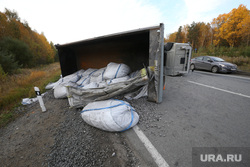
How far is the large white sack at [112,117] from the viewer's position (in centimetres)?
166

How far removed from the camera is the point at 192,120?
2.01 m

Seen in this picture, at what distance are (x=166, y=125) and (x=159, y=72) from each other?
1.19 metres

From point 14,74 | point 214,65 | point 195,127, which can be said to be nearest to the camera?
point 195,127

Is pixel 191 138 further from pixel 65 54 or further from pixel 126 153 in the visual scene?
pixel 65 54

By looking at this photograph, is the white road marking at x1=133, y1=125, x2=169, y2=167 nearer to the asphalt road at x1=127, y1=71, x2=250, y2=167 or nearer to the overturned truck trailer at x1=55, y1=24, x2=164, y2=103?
the asphalt road at x1=127, y1=71, x2=250, y2=167

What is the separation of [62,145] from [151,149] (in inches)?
55.0

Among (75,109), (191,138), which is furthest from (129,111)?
(75,109)

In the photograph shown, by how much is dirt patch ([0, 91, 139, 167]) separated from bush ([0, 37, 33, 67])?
1316 centimetres

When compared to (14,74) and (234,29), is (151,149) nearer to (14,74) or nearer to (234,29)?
(14,74)

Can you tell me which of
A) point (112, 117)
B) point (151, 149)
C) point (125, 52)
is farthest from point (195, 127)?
point (125, 52)

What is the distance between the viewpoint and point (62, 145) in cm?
159

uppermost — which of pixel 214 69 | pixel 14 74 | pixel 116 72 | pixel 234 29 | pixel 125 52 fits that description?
A: pixel 234 29
